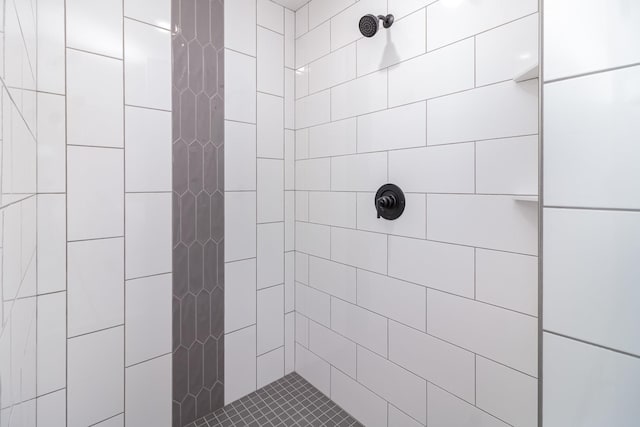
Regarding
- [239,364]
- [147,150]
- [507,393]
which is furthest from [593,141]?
[239,364]

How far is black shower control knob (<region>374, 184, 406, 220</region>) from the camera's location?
1108 mm

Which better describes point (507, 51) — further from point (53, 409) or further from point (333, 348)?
point (53, 409)

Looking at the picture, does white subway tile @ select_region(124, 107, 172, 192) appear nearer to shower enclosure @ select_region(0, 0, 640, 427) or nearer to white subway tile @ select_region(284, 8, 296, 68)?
shower enclosure @ select_region(0, 0, 640, 427)

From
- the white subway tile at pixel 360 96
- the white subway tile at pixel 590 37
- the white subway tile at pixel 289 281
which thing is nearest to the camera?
the white subway tile at pixel 590 37

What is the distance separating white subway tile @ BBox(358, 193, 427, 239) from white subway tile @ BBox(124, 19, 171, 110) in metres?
0.91

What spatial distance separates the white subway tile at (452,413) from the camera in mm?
900

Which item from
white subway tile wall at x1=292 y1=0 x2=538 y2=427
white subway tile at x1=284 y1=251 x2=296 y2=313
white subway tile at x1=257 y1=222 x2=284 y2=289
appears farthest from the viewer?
white subway tile at x1=284 y1=251 x2=296 y2=313

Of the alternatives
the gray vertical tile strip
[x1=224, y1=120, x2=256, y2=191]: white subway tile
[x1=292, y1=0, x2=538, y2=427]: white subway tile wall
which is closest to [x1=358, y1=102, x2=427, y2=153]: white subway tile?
[x1=292, y1=0, x2=538, y2=427]: white subway tile wall

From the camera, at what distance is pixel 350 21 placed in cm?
129

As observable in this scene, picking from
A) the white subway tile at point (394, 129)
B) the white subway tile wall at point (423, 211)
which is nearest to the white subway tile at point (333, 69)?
the white subway tile wall at point (423, 211)

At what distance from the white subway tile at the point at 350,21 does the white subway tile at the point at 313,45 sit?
45mm

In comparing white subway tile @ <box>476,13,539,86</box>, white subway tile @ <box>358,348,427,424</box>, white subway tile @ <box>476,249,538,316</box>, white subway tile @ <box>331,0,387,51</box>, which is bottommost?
white subway tile @ <box>358,348,427,424</box>

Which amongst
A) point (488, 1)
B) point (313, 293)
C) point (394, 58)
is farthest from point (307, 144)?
point (488, 1)

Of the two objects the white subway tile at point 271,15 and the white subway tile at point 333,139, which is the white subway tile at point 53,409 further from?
the white subway tile at point 271,15
